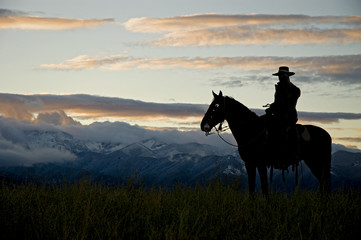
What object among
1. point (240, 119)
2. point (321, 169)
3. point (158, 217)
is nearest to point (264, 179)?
point (240, 119)

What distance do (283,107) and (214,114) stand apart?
2092mm

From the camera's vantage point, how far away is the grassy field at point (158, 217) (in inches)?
284

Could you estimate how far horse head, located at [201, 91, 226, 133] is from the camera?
13211 millimetres

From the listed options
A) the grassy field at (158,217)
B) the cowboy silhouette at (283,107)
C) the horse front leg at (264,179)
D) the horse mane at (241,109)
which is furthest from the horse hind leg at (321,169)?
the grassy field at (158,217)

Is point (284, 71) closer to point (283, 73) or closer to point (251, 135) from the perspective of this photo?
point (283, 73)

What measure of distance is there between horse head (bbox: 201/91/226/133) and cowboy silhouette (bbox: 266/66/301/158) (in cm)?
141

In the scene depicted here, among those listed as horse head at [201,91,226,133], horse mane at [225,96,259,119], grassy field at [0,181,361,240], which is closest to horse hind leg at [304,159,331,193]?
horse mane at [225,96,259,119]

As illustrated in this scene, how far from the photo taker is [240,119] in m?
13.2

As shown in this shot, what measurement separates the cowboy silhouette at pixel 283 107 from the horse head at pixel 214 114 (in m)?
1.41

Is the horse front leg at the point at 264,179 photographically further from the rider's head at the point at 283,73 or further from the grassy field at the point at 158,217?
the rider's head at the point at 283,73

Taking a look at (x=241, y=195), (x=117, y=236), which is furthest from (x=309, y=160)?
(x=117, y=236)

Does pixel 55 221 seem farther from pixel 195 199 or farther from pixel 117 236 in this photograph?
pixel 195 199

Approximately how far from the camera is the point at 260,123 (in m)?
13.2

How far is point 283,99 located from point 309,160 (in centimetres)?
262
